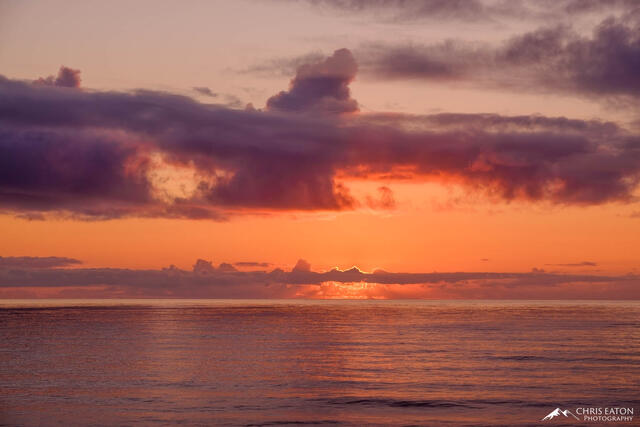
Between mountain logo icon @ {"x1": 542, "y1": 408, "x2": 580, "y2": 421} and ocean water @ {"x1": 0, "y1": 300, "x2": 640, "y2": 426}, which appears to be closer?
mountain logo icon @ {"x1": 542, "y1": 408, "x2": 580, "y2": 421}

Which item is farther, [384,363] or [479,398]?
[384,363]

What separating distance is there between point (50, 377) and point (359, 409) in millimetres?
29681

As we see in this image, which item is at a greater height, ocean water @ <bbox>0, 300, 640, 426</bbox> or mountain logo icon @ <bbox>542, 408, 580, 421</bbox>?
ocean water @ <bbox>0, 300, 640, 426</bbox>

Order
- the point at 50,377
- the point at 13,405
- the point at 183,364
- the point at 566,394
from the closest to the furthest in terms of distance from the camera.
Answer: the point at 13,405 < the point at 566,394 < the point at 50,377 < the point at 183,364

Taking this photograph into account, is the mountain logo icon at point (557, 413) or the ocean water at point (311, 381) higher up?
the ocean water at point (311, 381)

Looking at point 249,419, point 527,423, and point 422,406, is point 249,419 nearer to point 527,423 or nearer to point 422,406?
point 422,406

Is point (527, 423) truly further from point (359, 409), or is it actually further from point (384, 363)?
point (384, 363)

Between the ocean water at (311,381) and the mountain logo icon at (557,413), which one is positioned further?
the ocean water at (311,381)

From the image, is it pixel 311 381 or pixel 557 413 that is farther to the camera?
pixel 311 381

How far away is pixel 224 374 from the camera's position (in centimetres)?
6216

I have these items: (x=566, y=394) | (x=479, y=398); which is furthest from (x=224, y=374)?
(x=566, y=394)

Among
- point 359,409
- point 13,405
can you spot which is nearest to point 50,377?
point 13,405

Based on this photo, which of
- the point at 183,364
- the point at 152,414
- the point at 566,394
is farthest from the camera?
the point at 183,364

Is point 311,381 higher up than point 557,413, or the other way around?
point 311,381
